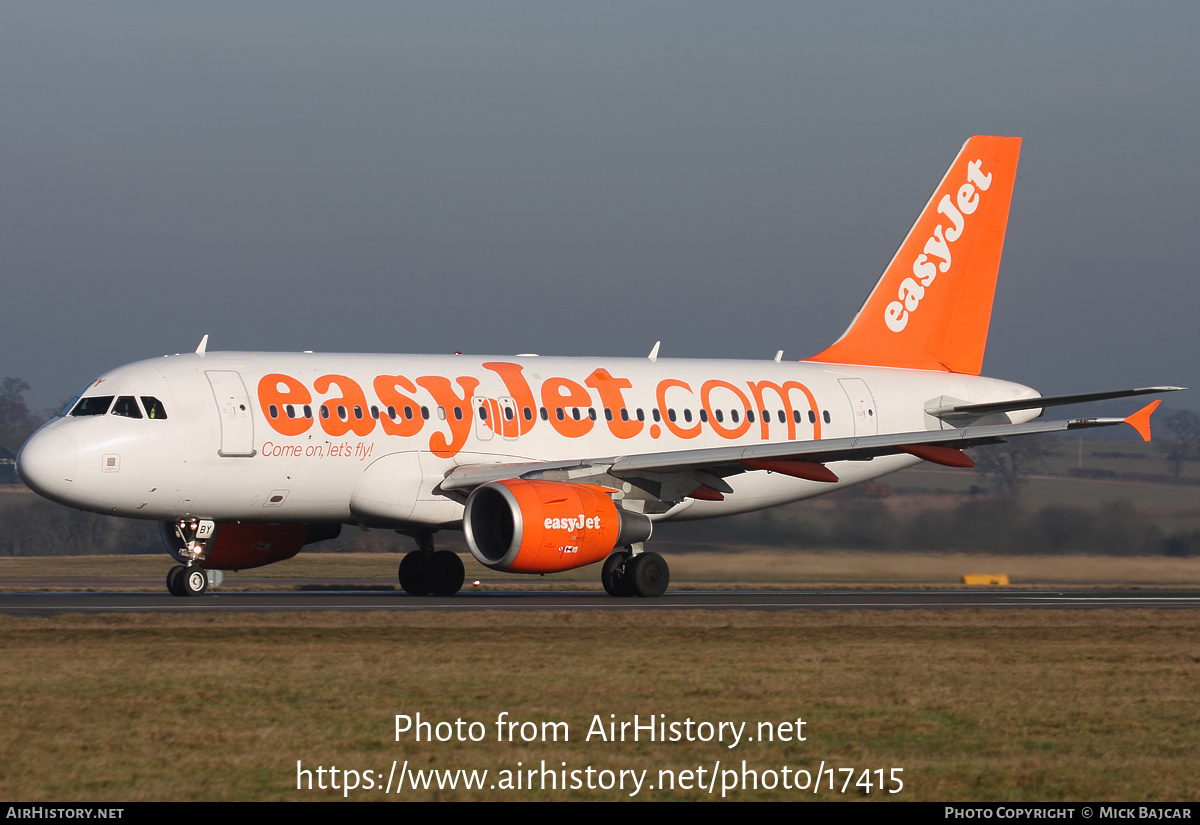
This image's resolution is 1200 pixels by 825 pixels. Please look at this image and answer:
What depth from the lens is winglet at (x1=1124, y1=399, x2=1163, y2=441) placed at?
85.7ft

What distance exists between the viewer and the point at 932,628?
68.9ft

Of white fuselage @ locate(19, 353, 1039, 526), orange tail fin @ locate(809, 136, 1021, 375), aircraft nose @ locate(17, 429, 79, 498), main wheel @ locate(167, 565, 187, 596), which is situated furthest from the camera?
orange tail fin @ locate(809, 136, 1021, 375)

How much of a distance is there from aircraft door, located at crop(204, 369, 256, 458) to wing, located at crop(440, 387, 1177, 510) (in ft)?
11.2

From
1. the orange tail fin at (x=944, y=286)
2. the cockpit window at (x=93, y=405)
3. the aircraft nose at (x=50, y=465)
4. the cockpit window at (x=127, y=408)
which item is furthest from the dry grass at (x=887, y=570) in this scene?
the aircraft nose at (x=50, y=465)

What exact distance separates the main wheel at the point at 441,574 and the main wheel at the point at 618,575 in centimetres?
324

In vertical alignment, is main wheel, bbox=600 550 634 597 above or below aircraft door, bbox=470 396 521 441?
below

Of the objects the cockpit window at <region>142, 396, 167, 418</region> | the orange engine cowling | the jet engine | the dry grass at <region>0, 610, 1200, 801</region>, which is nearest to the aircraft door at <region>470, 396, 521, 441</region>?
the orange engine cowling

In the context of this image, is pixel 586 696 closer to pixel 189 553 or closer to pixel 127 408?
pixel 127 408

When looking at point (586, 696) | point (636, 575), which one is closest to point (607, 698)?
point (586, 696)

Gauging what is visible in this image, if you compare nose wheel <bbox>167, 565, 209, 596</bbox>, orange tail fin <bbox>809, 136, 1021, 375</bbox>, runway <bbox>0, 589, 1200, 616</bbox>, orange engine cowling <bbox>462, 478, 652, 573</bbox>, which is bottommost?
runway <bbox>0, 589, 1200, 616</bbox>

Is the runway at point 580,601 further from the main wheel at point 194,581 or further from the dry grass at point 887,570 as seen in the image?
the dry grass at point 887,570

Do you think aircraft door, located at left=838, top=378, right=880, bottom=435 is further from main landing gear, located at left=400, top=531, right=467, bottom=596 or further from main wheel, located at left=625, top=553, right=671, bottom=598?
main landing gear, located at left=400, top=531, right=467, bottom=596

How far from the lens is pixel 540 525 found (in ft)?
80.4

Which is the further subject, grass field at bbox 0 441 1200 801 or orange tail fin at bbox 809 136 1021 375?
orange tail fin at bbox 809 136 1021 375
